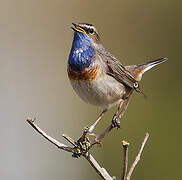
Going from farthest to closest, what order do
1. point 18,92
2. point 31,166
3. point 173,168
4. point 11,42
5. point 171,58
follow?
1. point 11,42
2. point 18,92
3. point 171,58
4. point 31,166
5. point 173,168

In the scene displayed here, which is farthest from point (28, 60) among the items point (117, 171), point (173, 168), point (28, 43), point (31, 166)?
point (173, 168)

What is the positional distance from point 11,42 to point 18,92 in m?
1.07

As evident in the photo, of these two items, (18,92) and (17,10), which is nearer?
Answer: (18,92)

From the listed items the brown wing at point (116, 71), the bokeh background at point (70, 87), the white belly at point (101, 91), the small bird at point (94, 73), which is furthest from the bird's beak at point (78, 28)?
the bokeh background at point (70, 87)

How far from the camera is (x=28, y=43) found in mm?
8672

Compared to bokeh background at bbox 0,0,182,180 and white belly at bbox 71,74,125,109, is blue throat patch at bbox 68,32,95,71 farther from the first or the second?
bokeh background at bbox 0,0,182,180

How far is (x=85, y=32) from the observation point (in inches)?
177

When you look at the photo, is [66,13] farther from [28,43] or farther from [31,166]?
[31,166]

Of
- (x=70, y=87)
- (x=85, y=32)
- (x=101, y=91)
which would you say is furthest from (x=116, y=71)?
(x=70, y=87)

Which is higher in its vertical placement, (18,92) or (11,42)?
(11,42)

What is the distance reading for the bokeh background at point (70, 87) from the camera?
6.22m

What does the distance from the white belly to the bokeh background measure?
1.55 m

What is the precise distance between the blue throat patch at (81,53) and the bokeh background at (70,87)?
186cm

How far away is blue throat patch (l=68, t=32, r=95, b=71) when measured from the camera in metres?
4.41
